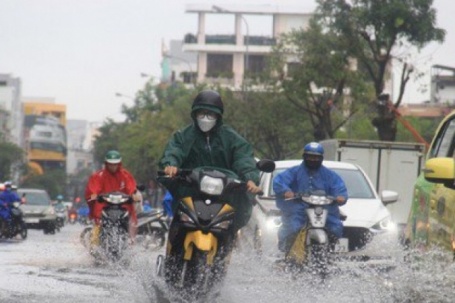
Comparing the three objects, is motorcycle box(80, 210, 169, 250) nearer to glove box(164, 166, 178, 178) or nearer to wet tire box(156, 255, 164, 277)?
wet tire box(156, 255, 164, 277)

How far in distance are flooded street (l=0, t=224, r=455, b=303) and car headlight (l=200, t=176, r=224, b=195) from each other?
89 cm

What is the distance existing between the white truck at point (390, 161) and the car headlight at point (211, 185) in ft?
65.5

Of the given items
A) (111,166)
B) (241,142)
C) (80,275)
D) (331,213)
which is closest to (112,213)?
(111,166)

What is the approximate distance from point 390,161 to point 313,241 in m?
17.4

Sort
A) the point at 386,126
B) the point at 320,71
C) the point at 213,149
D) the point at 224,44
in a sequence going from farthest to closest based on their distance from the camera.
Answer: the point at 224,44 → the point at 320,71 → the point at 386,126 → the point at 213,149

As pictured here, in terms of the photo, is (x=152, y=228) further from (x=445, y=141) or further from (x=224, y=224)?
(x=224, y=224)

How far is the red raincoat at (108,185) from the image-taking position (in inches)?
738

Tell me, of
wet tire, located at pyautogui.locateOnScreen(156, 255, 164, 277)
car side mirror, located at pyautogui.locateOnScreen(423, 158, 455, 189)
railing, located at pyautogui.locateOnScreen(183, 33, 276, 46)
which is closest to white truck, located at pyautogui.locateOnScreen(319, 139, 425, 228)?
wet tire, located at pyautogui.locateOnScreen(156, 255, 164, 277)

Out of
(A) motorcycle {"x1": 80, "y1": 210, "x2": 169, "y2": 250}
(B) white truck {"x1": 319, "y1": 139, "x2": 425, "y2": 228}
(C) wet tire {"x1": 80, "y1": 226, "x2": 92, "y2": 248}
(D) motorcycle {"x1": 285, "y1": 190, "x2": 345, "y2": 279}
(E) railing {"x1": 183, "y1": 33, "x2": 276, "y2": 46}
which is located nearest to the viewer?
(D) motorcycle {"x1": 285, "y1": 190, "x2": 345, "y2": 279}

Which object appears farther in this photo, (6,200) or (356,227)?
(6,200)

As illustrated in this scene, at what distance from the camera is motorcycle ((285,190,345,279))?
519 inches

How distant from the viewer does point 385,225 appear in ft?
53.8

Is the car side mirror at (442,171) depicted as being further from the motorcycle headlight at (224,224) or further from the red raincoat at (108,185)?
the red raincoat at (108,185)

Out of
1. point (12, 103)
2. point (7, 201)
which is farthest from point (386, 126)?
point (12, 103)
